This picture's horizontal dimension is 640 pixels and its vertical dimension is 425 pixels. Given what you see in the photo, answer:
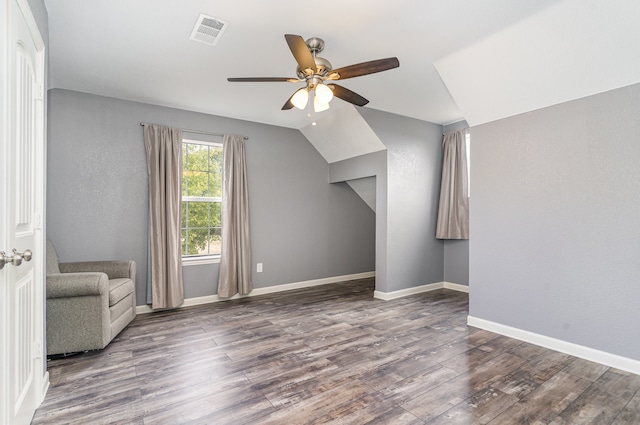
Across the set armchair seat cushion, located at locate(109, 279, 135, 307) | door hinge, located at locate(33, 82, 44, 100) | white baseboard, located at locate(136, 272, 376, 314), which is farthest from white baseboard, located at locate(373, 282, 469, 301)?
door hinge, located at locate(33, 82, 44, 100)

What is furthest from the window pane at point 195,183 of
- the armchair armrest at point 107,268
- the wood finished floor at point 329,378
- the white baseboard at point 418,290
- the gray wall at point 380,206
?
the white baseboard at point 418,290

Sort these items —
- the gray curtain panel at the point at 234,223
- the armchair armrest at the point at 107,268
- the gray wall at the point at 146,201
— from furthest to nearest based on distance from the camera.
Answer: the gray curtain panel at the point at 234,223 → the gray wall at the point at 146,201 → the armchair armrest at the point at 107,268

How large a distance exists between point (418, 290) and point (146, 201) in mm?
3882

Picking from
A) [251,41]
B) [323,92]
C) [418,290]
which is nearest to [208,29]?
[251,41]

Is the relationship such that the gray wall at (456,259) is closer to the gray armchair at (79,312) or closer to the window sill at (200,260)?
the window sill at (200,260)

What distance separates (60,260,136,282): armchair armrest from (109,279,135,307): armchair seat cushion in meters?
0.14

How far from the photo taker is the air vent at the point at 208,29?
2.27m

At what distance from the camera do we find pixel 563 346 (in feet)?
8.80

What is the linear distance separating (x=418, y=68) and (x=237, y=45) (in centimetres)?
165

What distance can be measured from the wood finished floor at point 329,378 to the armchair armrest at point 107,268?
0.55 meters

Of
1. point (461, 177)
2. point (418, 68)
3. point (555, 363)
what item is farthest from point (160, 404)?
point (461, 177)

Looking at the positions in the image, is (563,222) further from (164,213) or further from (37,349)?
(164,213)

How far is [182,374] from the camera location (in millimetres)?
2328

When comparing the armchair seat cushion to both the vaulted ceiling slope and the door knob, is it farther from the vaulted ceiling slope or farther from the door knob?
the vaulted ceiling slope
